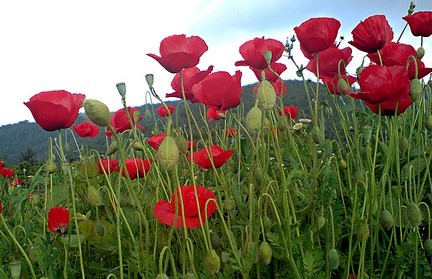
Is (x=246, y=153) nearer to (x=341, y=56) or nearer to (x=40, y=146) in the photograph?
(x=341, y=56)

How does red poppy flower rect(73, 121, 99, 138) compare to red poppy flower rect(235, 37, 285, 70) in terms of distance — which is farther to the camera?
red poppy flower rect(73, 121, 99, 138)

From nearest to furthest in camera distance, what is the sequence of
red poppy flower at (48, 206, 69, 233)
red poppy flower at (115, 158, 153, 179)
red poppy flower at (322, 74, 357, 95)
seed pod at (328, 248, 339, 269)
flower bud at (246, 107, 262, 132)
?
seed pod at (328, 248, 339, 269) < flower bud at (246, 107, 262, 132) < red poppy flower at (48, 206, 69, 233) < red poppy flower at (115, 158, 153, 179) < red poppy flower at (322, 74, 357, 95)

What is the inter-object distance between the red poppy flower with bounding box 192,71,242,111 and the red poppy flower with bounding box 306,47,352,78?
397 mm

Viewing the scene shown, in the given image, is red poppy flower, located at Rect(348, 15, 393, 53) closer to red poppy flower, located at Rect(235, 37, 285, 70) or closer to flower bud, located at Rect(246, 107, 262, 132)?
red poppy flower, located at Rect(235, 37, 285, 70)

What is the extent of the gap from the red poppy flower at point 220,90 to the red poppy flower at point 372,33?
403 mm

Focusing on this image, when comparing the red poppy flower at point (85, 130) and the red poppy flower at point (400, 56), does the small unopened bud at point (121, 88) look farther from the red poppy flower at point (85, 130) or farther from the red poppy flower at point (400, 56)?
the red poppy flower at point (85, 130)

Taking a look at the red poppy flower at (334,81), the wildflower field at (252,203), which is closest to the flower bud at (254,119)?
the wildflower field at (252,203)

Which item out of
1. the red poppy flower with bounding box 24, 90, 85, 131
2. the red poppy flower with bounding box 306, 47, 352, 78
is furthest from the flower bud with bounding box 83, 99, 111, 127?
the red poppy flower with bounding box 306, 47, 352, 78

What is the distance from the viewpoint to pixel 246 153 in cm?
172

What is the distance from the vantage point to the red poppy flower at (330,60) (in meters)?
1.50

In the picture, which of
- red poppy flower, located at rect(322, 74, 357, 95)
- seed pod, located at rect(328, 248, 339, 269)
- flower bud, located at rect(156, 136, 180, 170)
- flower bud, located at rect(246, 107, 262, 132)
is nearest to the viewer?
flower bud, located at rect(156, 136, 180, 170)

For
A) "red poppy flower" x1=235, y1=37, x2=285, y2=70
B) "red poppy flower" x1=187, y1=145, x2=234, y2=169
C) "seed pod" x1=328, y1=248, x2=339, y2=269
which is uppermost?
"red poppy flower" x1=235, y1=37, x2=285, y2=70

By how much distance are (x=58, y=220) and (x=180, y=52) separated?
45 centimetres

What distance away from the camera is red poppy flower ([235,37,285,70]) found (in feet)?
4.49
